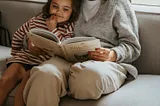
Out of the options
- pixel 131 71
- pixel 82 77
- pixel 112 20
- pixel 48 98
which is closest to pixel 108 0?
pixel 112 20

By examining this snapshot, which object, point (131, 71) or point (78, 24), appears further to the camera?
point (78, 24)

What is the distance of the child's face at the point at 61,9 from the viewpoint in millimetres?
2014

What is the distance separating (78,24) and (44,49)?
264 millimetres

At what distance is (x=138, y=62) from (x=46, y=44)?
0.60 m

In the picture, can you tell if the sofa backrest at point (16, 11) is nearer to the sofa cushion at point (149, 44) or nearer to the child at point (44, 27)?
the child at point (44, 27)

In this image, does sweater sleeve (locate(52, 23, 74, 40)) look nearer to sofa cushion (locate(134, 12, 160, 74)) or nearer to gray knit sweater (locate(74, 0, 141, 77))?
gray knit sweater (locate(74, 0, 141, 77))

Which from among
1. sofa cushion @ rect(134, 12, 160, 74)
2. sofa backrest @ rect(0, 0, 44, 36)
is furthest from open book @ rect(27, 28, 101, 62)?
sofa backrest @ rect(0, 0, 44, 36)

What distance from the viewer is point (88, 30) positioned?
2.02 metres

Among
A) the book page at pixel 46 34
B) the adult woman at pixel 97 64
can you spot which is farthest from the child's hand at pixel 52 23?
the book page at pixel 46 34

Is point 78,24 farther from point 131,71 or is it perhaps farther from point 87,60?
point 131,71

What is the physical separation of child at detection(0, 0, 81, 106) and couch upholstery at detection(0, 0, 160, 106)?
4.3 inches

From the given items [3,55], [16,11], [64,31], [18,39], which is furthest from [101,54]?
[16,11]

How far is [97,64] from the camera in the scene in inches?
68.5

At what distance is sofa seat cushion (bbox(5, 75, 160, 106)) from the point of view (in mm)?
1643
